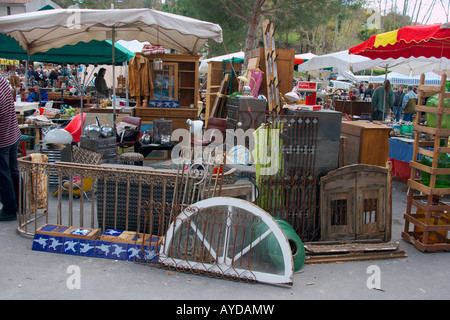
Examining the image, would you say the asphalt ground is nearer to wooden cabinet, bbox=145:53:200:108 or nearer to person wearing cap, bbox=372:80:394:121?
wooden cabinet, bbox=145:53:200:108

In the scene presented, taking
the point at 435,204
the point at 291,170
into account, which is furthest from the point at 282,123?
the point at 435,204

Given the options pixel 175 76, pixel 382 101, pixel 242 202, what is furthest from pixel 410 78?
pixel 242 202

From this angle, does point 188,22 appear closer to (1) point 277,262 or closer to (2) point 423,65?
(1) point 277,262

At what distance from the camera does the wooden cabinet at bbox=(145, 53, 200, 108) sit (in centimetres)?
1101

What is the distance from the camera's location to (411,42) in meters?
6.62

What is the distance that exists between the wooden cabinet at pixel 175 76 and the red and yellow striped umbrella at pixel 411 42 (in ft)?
16.7

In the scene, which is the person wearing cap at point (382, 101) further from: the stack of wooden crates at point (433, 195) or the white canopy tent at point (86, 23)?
the stack of wooden crates at point (433, 195)

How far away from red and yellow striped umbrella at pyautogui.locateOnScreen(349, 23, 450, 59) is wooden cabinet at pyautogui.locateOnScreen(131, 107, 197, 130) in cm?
445

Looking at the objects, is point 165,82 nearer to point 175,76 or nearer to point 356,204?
point 175,76

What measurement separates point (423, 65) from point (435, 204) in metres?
10.9

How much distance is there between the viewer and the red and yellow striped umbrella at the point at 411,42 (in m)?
5.35

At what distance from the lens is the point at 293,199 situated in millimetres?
4586

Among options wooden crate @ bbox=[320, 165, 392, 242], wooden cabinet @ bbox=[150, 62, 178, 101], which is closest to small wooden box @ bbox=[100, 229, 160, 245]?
wooden crate @ bbox=[320, 165, 392, 242]

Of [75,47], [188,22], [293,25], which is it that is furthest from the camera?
[293,25]
